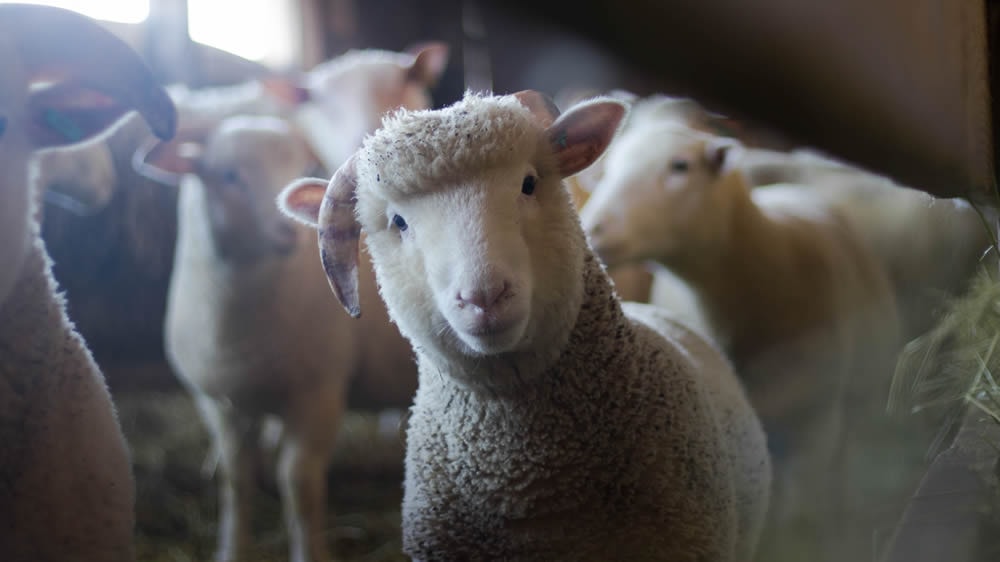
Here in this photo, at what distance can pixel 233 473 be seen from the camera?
202cm

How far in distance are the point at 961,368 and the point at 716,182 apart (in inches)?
25.6

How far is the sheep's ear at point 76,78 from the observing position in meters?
1.21

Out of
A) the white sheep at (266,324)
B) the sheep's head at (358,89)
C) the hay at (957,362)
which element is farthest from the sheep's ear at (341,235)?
the hay at (957,362)

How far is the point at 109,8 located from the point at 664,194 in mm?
1174

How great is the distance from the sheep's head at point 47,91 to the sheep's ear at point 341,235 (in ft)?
1.18

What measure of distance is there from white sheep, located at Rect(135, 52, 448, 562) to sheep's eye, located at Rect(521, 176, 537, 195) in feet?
1.31

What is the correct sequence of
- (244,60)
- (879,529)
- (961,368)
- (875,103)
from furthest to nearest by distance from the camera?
(244,60) → (961,368) → (879,529) → (875,103)

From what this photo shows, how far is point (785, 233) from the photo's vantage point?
1.97 meters

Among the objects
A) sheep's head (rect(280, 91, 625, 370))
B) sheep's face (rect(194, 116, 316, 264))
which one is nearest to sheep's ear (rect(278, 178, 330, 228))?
sheep's head (rect(280, 91, 625, 370))

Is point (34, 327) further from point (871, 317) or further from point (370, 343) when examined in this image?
point (871, 317)

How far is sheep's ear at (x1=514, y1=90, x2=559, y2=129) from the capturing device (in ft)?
4.02

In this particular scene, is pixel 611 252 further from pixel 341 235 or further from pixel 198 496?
pixel 198 496

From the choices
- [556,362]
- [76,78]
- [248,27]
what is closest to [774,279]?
[556,362]

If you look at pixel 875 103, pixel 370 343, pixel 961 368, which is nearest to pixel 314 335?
pixel 370 343
